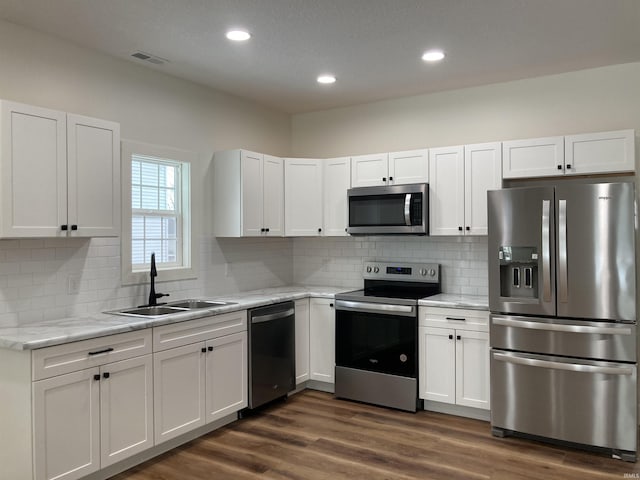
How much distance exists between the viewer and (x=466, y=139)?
4734 mm

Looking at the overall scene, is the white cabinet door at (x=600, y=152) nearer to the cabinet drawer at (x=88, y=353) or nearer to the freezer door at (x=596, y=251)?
the freezer door at (x=596, y=251)

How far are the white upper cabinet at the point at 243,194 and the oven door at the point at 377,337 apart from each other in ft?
3.52

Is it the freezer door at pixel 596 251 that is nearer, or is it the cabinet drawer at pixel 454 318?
the freezer door at pixel 596 251

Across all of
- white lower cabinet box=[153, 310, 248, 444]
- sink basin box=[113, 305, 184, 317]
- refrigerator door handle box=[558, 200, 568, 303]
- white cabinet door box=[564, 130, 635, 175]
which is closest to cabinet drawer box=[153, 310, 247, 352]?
white lower cabinet box=[153, 310, 248, 444]

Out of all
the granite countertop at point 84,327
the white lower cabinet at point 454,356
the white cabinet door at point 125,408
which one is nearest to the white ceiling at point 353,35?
the granite countertop at point 84,327

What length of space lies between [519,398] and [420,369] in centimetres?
85

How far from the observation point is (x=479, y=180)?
4.32 m

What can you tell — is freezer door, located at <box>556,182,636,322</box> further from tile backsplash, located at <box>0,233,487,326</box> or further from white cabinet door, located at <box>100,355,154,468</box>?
white cabinet door, located at <box>100,355,154,468</box>

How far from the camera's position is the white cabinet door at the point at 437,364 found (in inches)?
166

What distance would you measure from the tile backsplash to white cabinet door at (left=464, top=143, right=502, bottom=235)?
367 millimetres

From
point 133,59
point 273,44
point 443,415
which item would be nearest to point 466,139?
point 273,44

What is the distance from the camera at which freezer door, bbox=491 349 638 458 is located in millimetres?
3400

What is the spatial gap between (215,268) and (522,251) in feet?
8.65

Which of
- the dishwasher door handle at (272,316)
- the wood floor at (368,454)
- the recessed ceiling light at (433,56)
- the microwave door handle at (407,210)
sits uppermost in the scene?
the recessed ceiling light at (433,56)
